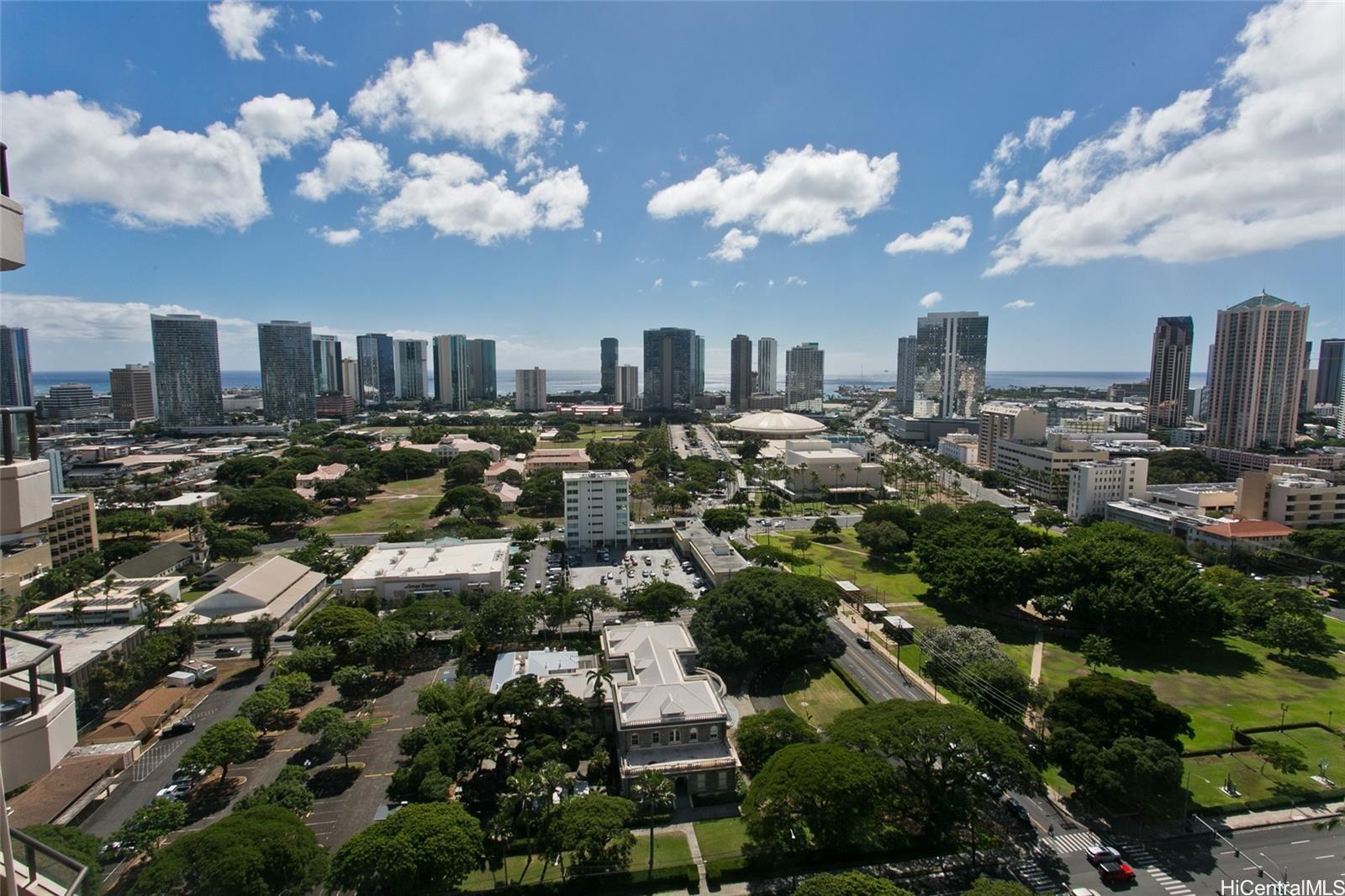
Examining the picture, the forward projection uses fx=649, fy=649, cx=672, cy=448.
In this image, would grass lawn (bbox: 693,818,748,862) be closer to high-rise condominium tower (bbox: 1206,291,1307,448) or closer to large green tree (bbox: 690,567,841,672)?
large green tree (bbox: 690,567,841,672)

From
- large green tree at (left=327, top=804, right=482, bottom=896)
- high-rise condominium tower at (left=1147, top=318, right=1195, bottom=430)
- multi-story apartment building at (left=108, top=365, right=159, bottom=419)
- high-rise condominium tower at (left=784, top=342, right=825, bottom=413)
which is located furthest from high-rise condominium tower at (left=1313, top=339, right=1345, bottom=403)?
multi-story apartment building at (left=108, top=365, right=159, bottom=419)

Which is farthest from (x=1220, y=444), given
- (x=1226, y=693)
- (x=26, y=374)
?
(x=26, y=374)

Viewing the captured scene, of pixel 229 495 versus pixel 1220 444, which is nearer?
pixel 229 495

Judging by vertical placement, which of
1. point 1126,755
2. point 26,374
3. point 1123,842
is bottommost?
point 1123,842

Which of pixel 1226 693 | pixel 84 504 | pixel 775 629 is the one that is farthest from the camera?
pixel 84 504

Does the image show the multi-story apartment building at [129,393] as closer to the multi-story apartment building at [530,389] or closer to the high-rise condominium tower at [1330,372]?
the multi-story apartment building at [530,389]

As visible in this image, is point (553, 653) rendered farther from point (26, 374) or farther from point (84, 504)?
point (26, 374)

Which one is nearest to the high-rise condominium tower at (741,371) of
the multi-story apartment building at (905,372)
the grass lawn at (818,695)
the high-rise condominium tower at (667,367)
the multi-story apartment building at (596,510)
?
the high-rise condominium tower at (667,367)
